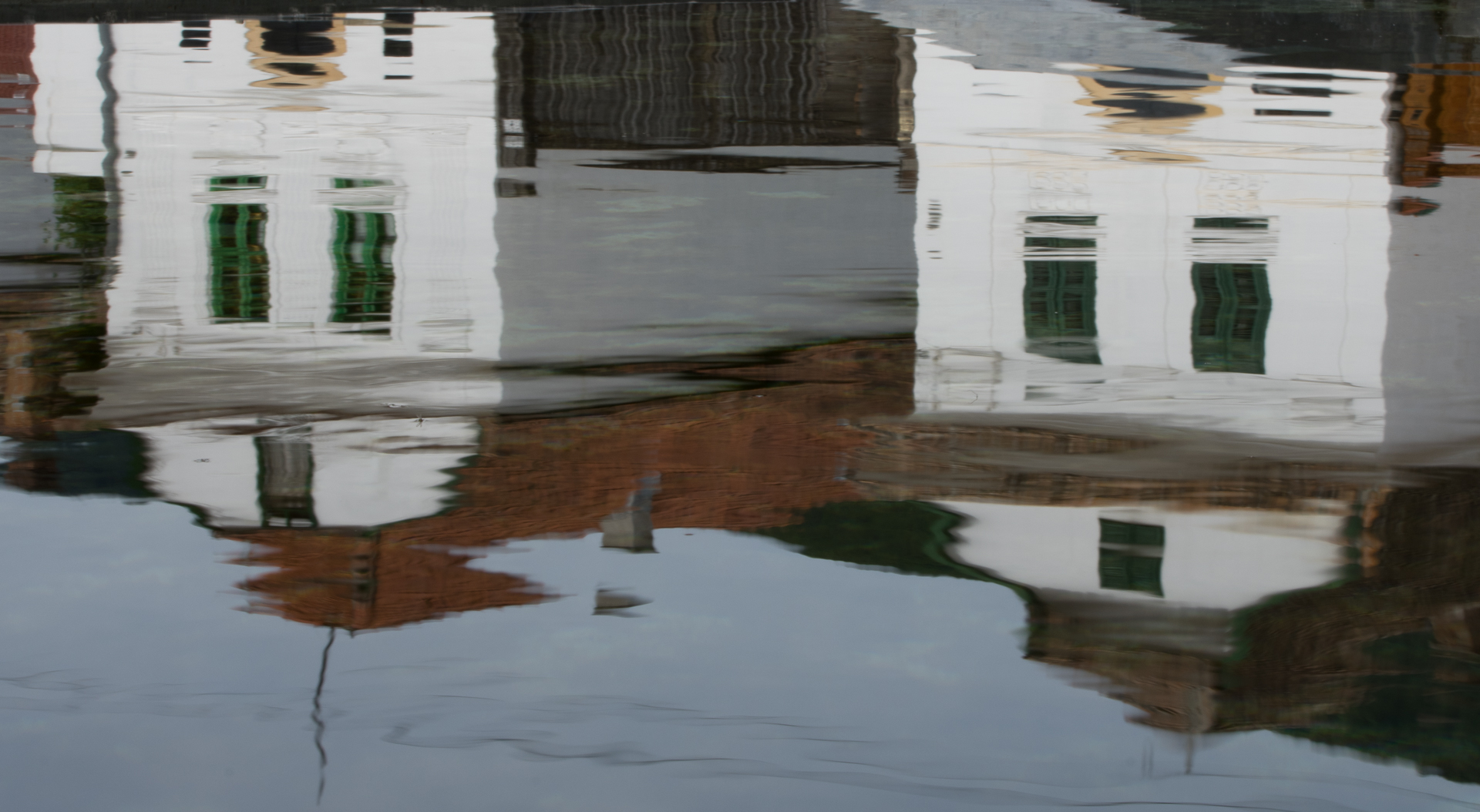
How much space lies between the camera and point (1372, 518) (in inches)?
101

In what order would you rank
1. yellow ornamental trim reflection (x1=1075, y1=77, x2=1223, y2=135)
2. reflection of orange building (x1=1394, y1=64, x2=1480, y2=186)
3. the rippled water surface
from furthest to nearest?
yellow ornamental trim reflection (x1=1075, y1=77, x2=1223, y2=135) → reflection of orange building (x1=1394, y1=64, x2=1480, y2=186) → the rippled water surface

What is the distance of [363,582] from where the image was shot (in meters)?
2.29

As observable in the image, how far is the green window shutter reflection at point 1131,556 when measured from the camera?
2332 millimetres

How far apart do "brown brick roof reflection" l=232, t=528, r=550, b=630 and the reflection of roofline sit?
7.52 m

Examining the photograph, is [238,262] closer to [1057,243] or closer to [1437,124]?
[1057,243]

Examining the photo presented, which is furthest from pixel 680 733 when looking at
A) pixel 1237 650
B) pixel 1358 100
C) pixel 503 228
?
pixel 1358 100

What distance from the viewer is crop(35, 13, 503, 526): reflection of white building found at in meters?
2.80

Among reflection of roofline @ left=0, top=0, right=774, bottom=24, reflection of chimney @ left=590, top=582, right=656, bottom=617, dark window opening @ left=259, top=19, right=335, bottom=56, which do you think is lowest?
reflection of chimney @ left=590, top=582, right=656, bottom=617

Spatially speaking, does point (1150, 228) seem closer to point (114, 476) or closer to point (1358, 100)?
point (1358, 100)

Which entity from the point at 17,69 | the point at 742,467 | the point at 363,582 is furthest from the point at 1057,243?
the point at 17,69

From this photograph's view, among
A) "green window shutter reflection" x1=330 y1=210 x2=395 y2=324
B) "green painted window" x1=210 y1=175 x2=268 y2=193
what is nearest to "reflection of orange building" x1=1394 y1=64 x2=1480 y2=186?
"green window shutter reflection" x1=330 y1=210 x2=395 y2=324

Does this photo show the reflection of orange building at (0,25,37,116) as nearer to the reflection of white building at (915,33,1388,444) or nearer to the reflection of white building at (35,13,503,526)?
the reflection of white building at (35,13,503,526)

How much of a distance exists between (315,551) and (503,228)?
92.4 inches

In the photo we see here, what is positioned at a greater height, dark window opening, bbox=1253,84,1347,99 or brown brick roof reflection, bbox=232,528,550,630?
dark window opening, bbox=1253,84,1347,99
